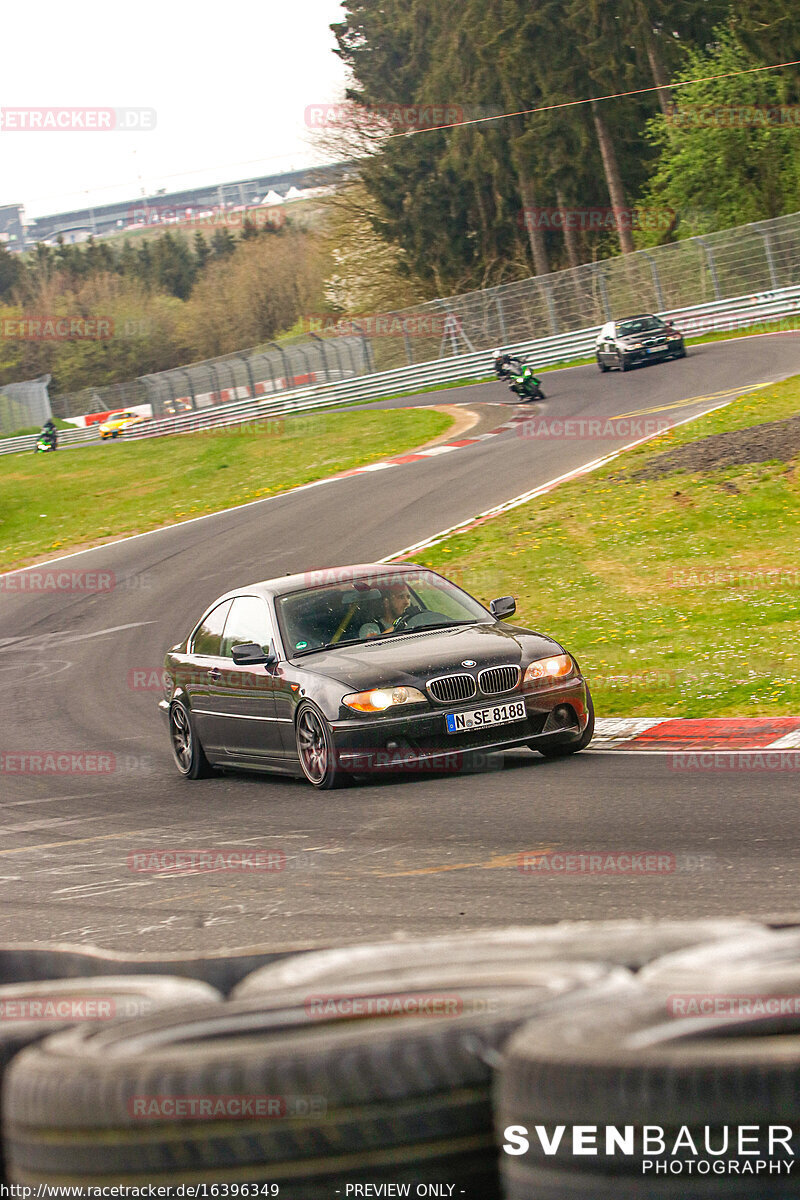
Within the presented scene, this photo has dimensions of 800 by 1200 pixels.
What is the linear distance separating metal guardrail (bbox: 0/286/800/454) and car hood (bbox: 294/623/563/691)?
34.8m

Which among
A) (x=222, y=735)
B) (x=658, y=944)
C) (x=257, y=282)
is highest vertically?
(x=257, y=282)

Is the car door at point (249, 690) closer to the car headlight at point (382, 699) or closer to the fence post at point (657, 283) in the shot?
the car headlight at point (382, 699)

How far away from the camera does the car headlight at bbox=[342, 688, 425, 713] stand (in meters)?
9.39

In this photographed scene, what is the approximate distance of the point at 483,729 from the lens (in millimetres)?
9477

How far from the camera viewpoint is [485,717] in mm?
9453

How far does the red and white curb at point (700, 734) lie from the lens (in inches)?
379

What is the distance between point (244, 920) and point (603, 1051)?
13.2 feet

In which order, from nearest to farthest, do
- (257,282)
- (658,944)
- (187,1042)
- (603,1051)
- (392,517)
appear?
(603,1051)
(187,1042)
(658,944)
(392,517)
(257,282)

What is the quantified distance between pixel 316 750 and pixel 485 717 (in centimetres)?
123

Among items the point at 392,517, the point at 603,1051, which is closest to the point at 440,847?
the point at 603,1051

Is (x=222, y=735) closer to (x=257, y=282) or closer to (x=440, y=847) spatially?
(x=440, y=847)
